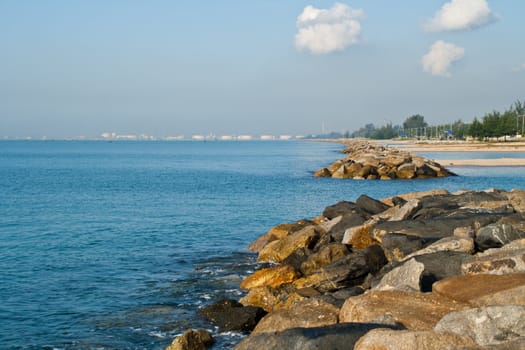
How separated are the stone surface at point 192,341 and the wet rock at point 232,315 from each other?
3.72 feet

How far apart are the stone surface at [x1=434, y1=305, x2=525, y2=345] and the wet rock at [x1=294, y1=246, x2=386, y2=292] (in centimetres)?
622

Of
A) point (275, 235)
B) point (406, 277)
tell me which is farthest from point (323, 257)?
point (275, 235)

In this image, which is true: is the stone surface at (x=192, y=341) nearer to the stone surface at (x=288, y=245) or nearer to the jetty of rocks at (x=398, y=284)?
the jetty of rocks at (x=398, y=284)

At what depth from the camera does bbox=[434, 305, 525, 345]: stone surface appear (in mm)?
7105

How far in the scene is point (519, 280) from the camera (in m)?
8.96

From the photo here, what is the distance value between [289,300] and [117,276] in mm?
7076

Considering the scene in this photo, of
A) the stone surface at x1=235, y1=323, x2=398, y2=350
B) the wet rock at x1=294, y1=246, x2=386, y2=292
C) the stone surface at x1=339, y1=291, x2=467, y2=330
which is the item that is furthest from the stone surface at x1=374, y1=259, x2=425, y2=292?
the stone surface at x1=235, y1=323, x2=398, y2=350

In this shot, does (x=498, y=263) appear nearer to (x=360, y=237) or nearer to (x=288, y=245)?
(x=360, y=237)

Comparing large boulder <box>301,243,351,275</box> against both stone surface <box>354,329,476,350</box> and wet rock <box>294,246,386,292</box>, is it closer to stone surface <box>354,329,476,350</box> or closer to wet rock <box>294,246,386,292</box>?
wet rock <box>294,246,386,292</box>

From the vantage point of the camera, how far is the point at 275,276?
50.4ft

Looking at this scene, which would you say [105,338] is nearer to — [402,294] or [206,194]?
[402,294]

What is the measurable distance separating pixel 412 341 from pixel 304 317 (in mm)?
3523

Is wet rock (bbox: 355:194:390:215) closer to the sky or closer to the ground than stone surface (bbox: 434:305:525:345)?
closer to the ground

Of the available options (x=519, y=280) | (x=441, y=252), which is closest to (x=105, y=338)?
(x=441, y=252)
